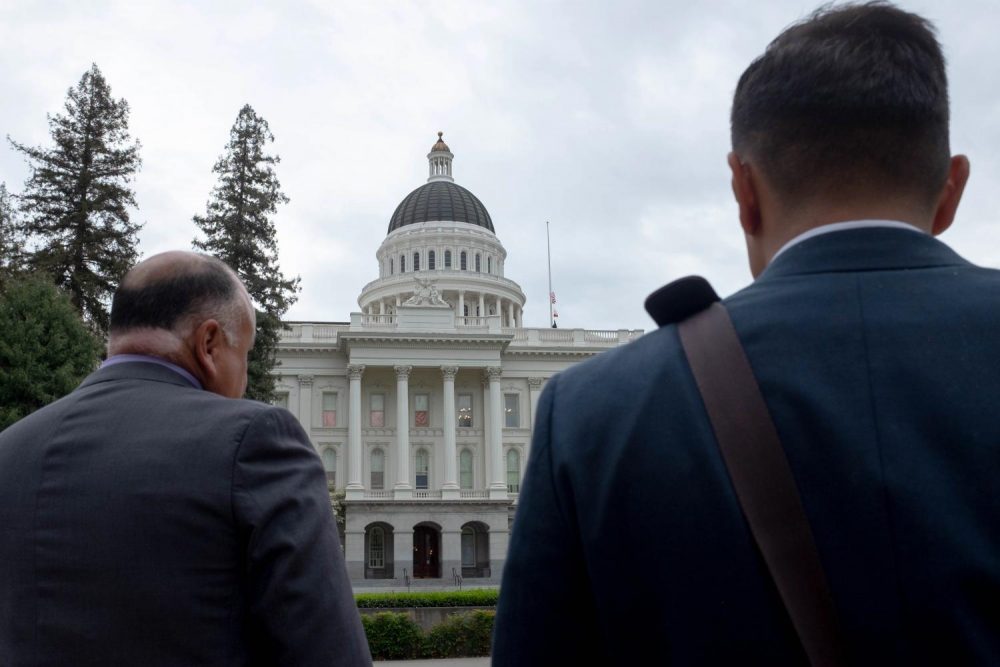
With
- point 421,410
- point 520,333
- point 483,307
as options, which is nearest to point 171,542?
point 421,410

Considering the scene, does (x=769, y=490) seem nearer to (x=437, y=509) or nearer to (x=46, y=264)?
(x=46, y=264)

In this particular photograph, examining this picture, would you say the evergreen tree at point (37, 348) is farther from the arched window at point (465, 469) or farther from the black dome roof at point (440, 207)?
the black dome roof at point (440, 207)

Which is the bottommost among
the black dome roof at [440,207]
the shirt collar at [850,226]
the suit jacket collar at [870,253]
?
the suit jacket collar at [870,253]

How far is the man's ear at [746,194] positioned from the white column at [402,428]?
5917 cm

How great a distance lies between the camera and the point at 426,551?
204 ft

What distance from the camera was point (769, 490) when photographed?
5.63 feet

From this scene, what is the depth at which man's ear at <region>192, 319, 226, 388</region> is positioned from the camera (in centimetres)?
353

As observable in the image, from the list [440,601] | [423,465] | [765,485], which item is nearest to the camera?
[765,485]

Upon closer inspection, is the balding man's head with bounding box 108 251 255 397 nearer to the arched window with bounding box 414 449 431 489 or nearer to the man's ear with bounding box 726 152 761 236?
the man's ear with bounding box 726 152 761 236

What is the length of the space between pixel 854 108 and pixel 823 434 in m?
0.71

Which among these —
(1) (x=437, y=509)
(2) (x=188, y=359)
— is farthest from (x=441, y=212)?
(2) (x=188, y=359)

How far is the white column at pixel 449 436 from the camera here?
6072cm

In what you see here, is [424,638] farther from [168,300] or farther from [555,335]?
[555,335]

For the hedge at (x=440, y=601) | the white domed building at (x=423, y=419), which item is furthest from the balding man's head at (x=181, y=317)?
the white domed building at (x=423, y=419)
